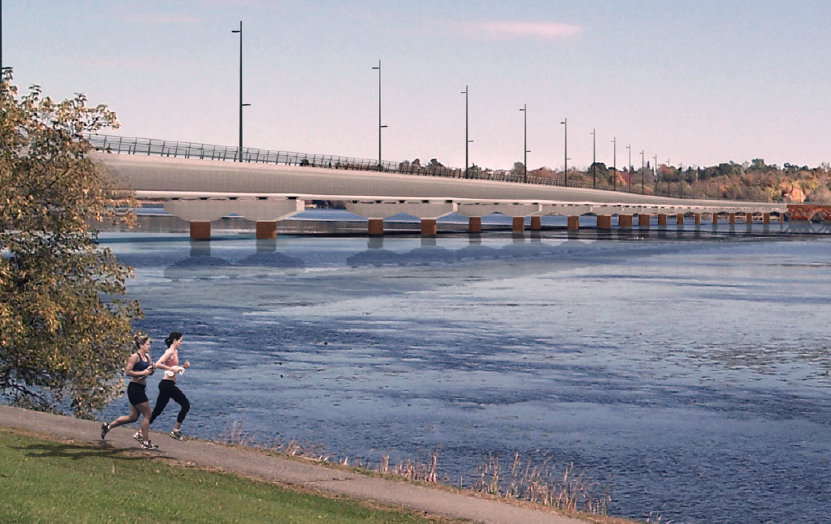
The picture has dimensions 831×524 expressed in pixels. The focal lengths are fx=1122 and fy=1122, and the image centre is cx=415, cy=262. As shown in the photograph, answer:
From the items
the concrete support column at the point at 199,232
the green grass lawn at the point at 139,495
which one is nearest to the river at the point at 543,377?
the green grass lawn at the point at 139,495

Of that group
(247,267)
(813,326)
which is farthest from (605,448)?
(247,267)

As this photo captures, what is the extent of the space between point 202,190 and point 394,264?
57.8 ft

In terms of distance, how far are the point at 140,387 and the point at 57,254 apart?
6986mm

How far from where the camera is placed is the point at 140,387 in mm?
18359

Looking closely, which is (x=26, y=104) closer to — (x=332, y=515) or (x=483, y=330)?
(x=332, y=515)

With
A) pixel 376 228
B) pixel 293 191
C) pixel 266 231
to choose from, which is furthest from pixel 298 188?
pixel 376 228

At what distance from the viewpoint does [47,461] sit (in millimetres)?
17438

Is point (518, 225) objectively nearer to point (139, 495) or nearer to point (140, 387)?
point (140, 387)

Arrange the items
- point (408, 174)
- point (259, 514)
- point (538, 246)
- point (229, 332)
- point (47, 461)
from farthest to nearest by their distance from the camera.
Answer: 1. point (538, 246)
2. point (408, 174)
3. point (229, 332)
4. point (47, 461)
5. point (259, 514)

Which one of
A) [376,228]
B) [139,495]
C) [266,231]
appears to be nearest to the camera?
[139,495]

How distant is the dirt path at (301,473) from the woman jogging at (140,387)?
0.29 m

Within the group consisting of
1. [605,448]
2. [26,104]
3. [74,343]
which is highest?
[26,104]

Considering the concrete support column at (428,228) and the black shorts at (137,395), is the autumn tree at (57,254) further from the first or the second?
the concrete support column at (428,228)

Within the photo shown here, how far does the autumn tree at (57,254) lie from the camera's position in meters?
22.9
